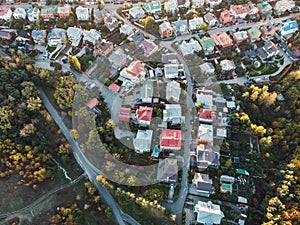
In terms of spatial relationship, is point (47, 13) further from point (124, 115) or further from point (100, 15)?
point (124, 115)

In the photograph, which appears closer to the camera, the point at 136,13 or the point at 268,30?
the point at 268,30

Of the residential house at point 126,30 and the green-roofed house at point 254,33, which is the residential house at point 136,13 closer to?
the residential house at point 126,30

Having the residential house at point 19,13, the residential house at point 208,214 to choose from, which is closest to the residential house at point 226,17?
the residential house at point 208,214

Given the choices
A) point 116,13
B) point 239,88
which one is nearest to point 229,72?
point 239,88

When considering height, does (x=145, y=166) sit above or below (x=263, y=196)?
above

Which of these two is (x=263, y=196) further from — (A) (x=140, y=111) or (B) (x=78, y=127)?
(B) (x=78, y=127)

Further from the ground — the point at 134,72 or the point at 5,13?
the point at 5,13

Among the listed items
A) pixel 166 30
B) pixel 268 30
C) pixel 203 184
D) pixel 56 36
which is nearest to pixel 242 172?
pixel 203 184
